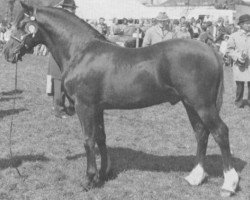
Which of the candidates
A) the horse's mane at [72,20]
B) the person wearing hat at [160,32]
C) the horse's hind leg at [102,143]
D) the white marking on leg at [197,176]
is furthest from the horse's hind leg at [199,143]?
the person wearing hat at [160,32]

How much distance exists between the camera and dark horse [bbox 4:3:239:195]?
5.18m

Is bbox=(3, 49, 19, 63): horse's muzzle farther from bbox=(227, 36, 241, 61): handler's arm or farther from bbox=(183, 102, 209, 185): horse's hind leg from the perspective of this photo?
bbox=(227, 36, 241, 61): handler's arm

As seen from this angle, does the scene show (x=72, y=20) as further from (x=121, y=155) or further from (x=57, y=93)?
(x=57, y=93)

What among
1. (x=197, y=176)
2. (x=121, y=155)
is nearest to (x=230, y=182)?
(x=197, y=176)

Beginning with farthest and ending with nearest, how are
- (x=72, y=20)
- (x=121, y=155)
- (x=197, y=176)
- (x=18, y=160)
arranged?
(x=121, y=155) → (x=18, y=160) → (x=197, y=176) → (x=72, y=20)

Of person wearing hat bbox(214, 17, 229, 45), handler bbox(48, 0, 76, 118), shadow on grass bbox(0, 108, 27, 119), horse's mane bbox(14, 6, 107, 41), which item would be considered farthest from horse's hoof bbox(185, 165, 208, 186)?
person wearing hat bbox(214, 17, 229, 45)

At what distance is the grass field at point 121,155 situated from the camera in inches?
220

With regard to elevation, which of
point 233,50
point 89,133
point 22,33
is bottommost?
point 89,133

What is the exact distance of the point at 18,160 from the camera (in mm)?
6645

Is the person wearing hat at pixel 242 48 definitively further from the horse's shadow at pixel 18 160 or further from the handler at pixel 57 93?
the horse's shadow at pixel 18 160

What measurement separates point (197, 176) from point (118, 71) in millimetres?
1799

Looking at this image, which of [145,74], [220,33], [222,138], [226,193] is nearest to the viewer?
[145,74]

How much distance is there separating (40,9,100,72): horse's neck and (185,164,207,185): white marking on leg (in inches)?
86.3

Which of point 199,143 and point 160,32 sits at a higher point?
point 160,32
